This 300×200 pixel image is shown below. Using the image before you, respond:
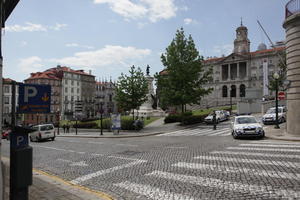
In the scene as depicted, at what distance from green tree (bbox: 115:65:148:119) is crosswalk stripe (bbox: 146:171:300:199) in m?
25.5

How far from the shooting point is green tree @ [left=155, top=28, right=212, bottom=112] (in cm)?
2953

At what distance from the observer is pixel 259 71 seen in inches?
3209

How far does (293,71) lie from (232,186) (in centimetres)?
1235

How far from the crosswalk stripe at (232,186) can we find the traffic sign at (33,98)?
4298 millimetres

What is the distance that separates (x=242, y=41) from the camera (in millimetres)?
97312

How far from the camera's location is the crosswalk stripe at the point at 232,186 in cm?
520

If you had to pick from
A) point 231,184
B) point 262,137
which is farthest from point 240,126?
point 231,184

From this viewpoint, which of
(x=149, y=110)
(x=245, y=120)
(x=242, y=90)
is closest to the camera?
(x=245, y=120)

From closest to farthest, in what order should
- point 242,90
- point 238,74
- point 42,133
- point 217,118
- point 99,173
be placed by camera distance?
point 99,173, point 42,133, point 217,118, point 242,90, point 238,74

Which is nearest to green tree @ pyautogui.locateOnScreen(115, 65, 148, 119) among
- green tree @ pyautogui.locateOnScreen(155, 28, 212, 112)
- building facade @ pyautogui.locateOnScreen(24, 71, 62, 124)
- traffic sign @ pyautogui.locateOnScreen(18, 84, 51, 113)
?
green tree @ pyautogui.locateOnScreen(155, 28, 212, 112)

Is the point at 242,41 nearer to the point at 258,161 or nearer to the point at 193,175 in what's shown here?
the point at 258,161

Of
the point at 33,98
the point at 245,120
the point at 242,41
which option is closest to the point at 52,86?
the point at 242,41

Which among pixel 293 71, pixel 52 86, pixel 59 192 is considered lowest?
pixel 59 192

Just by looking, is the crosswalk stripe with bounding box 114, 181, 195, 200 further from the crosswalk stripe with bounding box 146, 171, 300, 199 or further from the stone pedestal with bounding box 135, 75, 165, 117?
the stone pedestal with bounding box 135, 75, 165, 117
